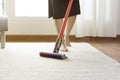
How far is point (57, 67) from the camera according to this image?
1890 millimetres

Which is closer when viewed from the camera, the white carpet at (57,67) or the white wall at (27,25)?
the white carpet at (57,67)

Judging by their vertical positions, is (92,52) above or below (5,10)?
below

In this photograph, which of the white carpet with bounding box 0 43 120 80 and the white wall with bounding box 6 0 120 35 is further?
the white wall with bounding box 6 0 120 35

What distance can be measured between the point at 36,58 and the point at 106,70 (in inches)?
26.3

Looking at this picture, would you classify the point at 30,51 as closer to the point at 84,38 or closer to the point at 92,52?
the point at 92,52

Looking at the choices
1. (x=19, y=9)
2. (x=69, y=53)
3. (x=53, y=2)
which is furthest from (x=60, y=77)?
(x=19, y=9)

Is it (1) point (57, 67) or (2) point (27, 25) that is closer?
(1) point (57, 67)

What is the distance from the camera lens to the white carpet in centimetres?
161

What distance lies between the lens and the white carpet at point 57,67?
5.29 ft

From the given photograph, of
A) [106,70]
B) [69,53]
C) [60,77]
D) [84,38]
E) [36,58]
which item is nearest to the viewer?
[60,77]

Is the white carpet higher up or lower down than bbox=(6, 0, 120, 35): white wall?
lower down

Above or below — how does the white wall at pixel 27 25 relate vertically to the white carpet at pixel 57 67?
above

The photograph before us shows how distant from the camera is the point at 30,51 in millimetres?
2645

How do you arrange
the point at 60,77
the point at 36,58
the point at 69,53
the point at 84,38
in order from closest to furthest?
1. the point at 60,77
2. the point at 36,58
3. the point at 69,53
4. the point at 84,38
